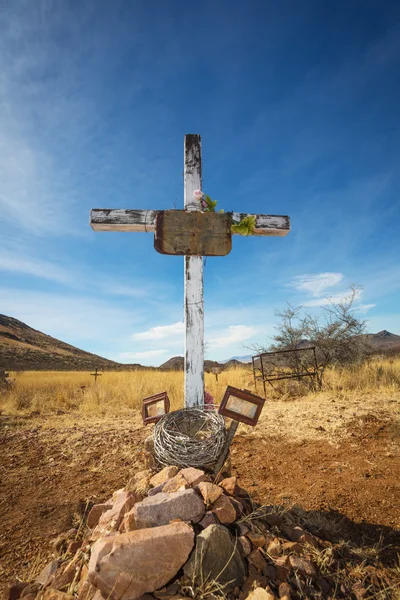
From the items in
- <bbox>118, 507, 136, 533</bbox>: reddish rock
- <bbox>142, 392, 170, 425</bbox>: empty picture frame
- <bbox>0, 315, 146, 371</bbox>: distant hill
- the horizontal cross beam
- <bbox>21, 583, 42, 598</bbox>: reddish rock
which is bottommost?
<bbox>21, 583, 42, 598</bbox>: reddish rock

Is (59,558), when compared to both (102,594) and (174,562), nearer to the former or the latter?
(102,594)

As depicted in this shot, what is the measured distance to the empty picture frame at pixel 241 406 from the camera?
271 centimetres

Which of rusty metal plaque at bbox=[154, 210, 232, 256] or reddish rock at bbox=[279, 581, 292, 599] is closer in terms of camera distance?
reddish rock at bbox=[279, 581, 292, 599]

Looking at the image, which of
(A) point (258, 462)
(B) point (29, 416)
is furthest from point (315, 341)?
(B) point (29, 416)

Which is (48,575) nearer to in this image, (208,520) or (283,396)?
(208,520)

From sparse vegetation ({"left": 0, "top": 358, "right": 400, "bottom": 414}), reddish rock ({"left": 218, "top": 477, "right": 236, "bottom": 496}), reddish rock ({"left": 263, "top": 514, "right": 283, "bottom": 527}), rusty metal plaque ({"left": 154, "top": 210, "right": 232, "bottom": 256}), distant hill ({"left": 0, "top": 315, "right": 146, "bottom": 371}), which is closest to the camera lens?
reddish rock ({"left": 263, "top": 514, "right": 283, "bottom": 527})

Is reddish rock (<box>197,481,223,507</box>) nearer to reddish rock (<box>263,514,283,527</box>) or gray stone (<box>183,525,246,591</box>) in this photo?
gray stone (<box>183,525,246,591</box>)

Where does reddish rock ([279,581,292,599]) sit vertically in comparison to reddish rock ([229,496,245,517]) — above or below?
below

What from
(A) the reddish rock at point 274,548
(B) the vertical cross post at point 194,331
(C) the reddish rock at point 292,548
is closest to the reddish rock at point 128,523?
(A) the reddish rock at point 274,548

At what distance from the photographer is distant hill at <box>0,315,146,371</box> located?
38.5m

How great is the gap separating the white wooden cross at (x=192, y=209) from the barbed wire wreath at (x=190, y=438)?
340 millimetres

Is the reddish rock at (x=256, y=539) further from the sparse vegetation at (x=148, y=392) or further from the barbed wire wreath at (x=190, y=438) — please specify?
the sparse vegetation at (x=148, y=392)

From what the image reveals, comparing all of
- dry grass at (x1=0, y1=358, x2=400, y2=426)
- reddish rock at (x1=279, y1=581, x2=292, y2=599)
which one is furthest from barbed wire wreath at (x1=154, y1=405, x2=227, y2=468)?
dry grass at (x1=0, y1=358, x2=400, y2=426)

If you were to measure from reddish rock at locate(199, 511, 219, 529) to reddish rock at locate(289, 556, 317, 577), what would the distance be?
0.50 m
